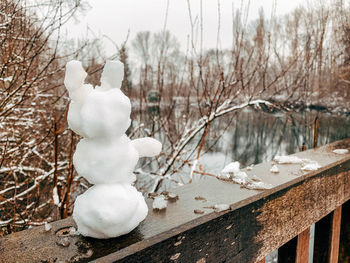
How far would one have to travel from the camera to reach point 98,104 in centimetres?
61

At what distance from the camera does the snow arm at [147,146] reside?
0.76 m

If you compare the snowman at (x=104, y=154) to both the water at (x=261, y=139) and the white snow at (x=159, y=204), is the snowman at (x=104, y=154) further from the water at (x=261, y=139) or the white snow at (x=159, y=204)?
the water at (x=261, y=139)

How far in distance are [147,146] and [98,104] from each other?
21 centimetres

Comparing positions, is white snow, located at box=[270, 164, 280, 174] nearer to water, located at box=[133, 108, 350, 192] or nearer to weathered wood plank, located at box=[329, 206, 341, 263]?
weathered wood plank, located at box=[329, 206, 341, 263]

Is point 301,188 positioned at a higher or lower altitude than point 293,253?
higher

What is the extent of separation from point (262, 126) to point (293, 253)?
12.0 metres

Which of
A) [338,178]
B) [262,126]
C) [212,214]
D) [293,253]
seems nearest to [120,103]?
[212,214]

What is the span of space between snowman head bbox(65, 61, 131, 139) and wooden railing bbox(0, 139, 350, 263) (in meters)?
0.26

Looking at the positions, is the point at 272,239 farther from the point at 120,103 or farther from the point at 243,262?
the point at 120,103

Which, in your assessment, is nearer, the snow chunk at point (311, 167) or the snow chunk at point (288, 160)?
the snow chunk at point (311, 167)

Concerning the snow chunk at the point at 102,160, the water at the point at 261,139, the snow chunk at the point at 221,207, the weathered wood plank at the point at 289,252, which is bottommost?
the water at the point at 261,139

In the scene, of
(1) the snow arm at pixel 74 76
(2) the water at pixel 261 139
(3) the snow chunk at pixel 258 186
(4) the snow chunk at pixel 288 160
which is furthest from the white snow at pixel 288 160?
(2) the water at pixel 261 139

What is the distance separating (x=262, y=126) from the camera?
1250cm

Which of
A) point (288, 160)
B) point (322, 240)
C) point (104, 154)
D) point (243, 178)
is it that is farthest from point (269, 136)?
point (104, 154)
